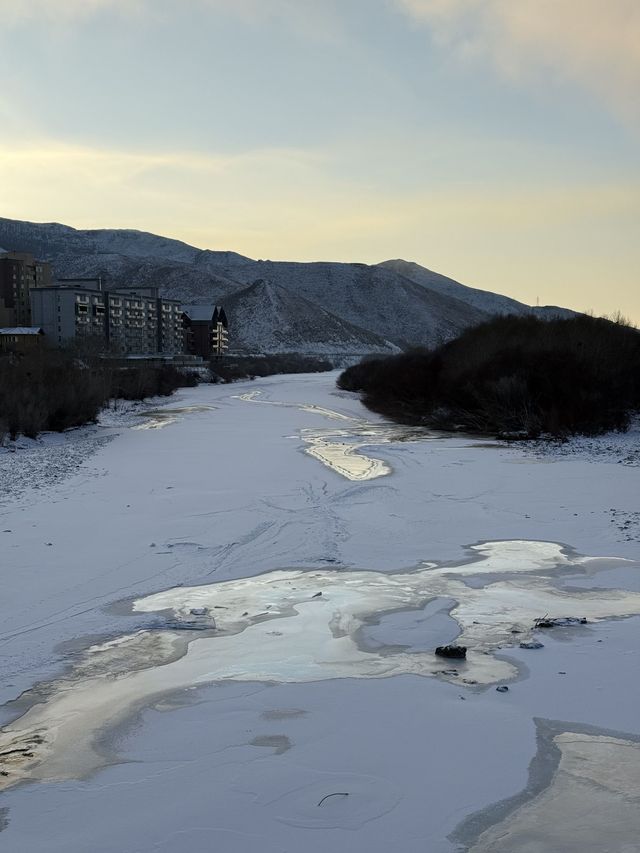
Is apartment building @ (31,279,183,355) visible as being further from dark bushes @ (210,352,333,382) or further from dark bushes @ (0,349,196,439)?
dark bushes @ (0,349,196,439)

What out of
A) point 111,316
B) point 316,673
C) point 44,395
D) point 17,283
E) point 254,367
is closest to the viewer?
point 316,673

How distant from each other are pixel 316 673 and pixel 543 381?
26.7 meters

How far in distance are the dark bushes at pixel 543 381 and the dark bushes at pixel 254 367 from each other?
176ft

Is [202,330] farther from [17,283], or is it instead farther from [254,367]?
[17,283]

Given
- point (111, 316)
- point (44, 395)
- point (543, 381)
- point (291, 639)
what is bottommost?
point (291, 639)

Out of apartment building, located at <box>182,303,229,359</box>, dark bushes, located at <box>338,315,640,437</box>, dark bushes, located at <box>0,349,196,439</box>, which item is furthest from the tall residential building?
dark bushes, located at <box>338,315,640,437</box>

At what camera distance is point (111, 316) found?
122m

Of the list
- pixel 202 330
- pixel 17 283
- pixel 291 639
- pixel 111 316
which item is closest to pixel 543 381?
pixel 291 639

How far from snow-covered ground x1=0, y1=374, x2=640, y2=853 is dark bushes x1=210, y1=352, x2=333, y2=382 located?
77.4m

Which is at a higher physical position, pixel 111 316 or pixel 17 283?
Answer: pixel 17 283

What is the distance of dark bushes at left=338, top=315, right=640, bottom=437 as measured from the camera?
99.1ft

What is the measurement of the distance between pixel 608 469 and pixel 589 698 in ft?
48.7

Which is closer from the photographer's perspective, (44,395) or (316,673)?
(316,673)

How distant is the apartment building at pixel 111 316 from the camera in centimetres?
11350
